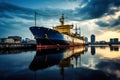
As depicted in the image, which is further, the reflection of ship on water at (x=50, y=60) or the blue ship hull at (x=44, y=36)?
the blue ship hull at (x=44, y=36)

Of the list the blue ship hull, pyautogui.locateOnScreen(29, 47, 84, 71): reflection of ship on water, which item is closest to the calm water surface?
pyautogui.locateOnScreen(29, 47, 84, 71): reflection of ship on water

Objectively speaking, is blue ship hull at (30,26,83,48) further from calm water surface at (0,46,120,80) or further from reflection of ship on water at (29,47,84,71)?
calm water surface at (0,46,120,80)

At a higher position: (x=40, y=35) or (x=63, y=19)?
(x=63, y=19)

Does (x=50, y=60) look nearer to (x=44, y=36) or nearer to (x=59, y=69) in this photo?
(x=59, y=69)

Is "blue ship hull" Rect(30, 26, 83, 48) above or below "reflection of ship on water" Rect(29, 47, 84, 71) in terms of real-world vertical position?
above

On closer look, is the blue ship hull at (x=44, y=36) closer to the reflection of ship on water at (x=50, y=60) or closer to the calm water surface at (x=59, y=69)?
the reflection of ship on water at (x=50, y=60)

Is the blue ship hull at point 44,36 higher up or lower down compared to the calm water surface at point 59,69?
higher up

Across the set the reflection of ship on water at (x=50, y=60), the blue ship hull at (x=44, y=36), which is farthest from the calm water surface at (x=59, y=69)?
the blue ship hull at (x=44, y=36)

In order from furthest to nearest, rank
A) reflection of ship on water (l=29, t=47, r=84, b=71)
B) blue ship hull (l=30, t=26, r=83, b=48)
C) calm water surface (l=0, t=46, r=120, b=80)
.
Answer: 1. blue ship hull (l=30, t=26, r=83, b=48)
2. reflection of ship on water (l=29, t=47, r=84, b=71)
3. calm water surface (l=0, t=46, r=120, b=80)

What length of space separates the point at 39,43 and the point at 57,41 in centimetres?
767

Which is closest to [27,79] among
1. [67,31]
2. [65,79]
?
[65,79]

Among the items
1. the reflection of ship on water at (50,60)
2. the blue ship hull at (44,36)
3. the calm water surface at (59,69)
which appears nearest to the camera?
the calm water surface at (59,69)

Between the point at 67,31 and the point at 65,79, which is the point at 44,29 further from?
the point at 65,79

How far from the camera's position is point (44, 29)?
4994cm
